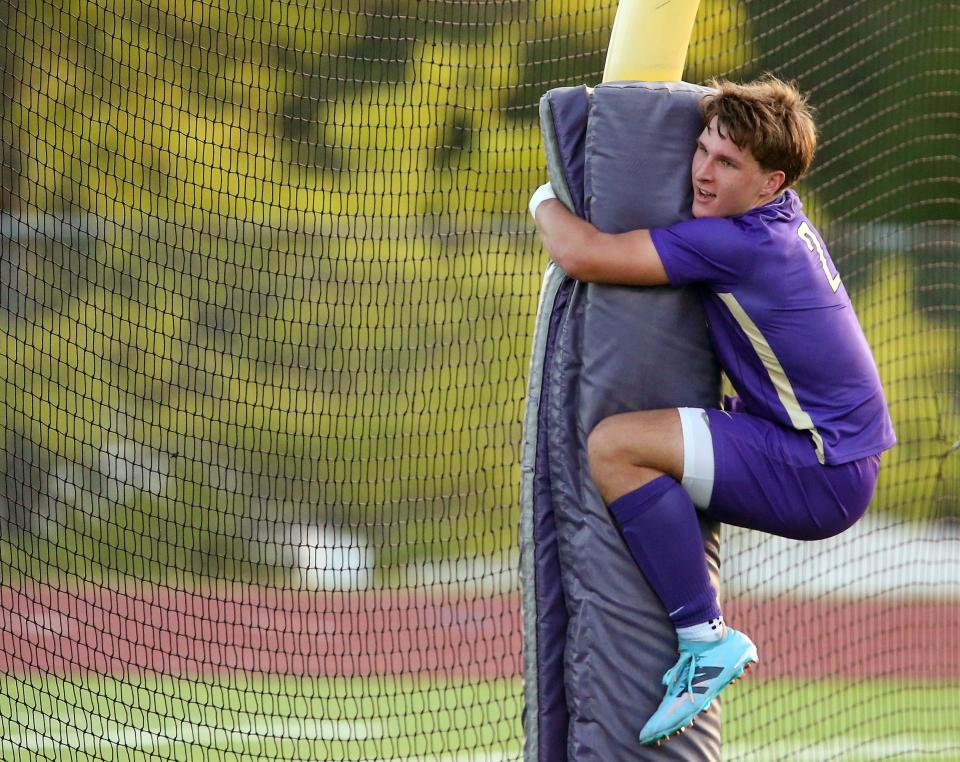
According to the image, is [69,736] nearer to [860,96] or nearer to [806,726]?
[806,726]

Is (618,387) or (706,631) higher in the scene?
(618,387)

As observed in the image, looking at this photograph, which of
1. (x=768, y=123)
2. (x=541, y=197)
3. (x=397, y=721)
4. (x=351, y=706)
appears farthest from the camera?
(x=351, y=706)

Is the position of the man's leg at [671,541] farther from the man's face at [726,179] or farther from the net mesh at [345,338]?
the net mesh at [345,338]

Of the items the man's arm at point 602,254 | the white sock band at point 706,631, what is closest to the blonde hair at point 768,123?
the man's arm at point 602,254

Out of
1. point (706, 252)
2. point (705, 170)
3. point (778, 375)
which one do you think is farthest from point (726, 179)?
point (778, 375)

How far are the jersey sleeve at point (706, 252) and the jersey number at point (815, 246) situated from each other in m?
0.15

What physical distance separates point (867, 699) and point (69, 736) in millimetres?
3152

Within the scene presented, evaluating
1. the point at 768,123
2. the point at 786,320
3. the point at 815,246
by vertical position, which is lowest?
the point at 786,320

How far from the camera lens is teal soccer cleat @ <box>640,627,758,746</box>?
7.77ft

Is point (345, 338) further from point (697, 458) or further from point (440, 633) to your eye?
point (697, 458)

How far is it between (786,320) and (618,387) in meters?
0.35

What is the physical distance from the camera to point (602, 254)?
2.36 metres

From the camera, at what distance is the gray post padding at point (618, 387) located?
2430 millimetres

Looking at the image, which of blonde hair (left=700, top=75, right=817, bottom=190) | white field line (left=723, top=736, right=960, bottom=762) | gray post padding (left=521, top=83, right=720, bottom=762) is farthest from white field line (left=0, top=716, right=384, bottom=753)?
blonde hair (left=700, top=75, right=817, bottom=190)
